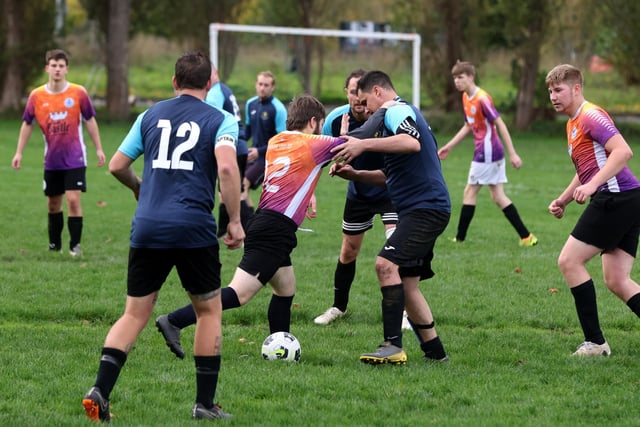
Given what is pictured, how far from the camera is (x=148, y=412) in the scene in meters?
5.54

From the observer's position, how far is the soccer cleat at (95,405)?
518 cm

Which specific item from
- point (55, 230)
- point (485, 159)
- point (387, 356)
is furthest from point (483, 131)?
point (387, 356)

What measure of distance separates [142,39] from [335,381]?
44746 mm

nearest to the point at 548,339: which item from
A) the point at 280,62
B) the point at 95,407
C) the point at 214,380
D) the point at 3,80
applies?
the point at 214,380

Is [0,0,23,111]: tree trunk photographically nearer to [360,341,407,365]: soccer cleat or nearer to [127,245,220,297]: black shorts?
[360,341,407,365]: soccer cleat

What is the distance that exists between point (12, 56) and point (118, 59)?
13.9ft

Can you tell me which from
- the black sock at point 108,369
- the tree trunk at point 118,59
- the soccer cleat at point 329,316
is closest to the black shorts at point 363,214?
the soccer cleat at point 329,316

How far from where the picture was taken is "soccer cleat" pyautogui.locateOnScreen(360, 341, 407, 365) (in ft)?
21.6

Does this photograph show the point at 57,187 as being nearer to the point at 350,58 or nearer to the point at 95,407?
the point at 95,407

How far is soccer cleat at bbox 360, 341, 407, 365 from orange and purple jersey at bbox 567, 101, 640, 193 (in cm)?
176

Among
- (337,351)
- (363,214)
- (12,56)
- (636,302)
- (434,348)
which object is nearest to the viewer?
(434,348)

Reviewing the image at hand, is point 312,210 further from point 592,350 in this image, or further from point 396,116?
point 592,350

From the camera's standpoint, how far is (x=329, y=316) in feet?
26.9

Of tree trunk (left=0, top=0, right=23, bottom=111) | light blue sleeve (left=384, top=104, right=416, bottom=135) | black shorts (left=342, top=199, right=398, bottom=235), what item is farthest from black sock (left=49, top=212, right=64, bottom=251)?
tree trunk (left=0, top=0, right=23, bottom=111)
